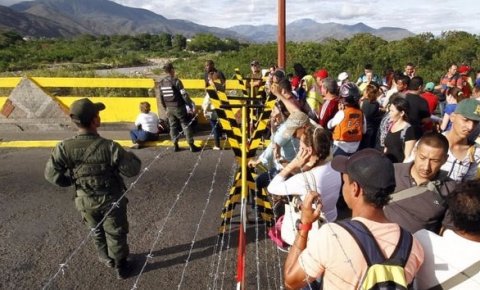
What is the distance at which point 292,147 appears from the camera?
173 inches

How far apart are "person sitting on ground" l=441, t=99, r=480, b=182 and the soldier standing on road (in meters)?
5.13

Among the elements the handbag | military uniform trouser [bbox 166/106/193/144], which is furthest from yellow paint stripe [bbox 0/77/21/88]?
the handbag

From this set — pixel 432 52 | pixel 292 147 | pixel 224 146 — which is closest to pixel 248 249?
pixel 292 147

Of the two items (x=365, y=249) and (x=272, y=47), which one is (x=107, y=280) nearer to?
(x=365, y=249)

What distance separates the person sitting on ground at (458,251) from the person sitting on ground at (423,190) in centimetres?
55

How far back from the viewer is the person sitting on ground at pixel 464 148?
10.9 ft

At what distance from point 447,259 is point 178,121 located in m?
6.62

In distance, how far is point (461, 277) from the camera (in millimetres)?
1923

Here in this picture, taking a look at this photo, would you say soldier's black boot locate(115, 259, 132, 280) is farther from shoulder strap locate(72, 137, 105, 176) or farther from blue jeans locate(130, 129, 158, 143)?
blue jeans locate(130, 129, 158, 143)

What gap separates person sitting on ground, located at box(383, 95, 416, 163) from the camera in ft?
13.8

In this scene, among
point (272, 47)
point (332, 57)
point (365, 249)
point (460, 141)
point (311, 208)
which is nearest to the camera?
point (365, 249)

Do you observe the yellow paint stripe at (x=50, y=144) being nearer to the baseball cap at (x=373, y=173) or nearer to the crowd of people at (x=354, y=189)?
the crowd of people at (x=354, y=189)

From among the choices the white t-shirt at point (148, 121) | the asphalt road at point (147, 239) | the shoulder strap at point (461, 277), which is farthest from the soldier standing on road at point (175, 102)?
the shoulder strap at point (461, 277)

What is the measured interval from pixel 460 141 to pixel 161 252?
336 cm
